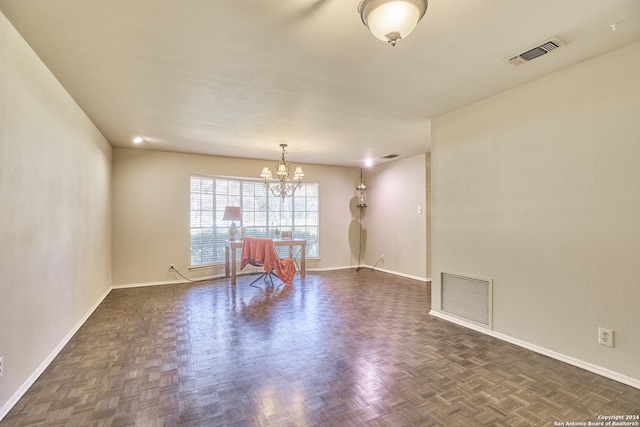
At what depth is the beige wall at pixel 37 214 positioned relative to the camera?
6.09ft

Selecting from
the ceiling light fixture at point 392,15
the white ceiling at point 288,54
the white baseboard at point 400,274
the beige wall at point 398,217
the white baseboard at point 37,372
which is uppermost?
the white ceiling at point 288,54

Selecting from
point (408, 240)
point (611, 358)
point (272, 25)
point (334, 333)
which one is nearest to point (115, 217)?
point (334, 333)

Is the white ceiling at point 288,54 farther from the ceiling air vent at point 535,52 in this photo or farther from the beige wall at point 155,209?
Answer: the beige wall at point 155,209

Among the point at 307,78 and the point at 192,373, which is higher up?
the point at 307,78

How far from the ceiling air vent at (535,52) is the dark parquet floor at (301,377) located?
2388 millimetres

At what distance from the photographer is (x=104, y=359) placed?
2.52 metres

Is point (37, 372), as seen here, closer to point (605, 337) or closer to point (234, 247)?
point (234, 247)

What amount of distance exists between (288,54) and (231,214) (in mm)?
3812

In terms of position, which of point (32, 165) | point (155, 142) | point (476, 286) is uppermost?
point (155, 142)

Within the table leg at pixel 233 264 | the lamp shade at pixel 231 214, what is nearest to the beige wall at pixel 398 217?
the lamp shade at pixel 231 214

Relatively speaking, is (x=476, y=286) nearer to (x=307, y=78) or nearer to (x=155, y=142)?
(x=307, y=78)

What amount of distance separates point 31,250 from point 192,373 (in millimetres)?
1474

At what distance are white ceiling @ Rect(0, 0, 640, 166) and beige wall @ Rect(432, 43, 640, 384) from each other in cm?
27

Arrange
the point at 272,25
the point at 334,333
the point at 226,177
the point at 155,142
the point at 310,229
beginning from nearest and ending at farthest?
1. the point at 272,25
2. the point at 334,333
3. the point at 155,142
4. the point at 226,177
5. the point at 310,229
